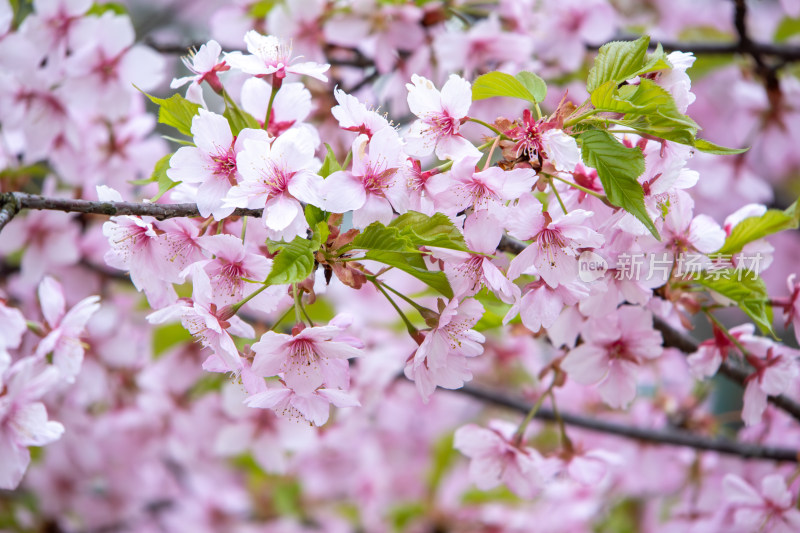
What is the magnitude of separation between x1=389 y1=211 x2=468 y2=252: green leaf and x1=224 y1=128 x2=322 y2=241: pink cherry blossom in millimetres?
100

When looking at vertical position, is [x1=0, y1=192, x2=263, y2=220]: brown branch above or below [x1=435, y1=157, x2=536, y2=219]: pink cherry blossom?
below

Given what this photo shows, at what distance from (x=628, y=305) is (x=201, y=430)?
124 centimetres

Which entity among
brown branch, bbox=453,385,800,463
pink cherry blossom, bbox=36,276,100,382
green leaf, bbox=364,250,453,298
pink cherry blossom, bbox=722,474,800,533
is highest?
green leaf, bbox=364,250,453,298

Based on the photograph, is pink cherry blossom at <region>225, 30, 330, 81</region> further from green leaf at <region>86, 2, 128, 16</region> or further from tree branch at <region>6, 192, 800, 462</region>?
green leaf at <region>86, 2, 128, 16</region>

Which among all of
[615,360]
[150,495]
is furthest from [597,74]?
[150,495]

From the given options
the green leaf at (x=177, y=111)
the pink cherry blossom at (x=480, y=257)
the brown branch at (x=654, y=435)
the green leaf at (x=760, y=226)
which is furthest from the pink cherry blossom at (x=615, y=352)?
the green leaf at (x=177, y=111)

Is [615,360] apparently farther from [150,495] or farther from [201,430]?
[150,495]

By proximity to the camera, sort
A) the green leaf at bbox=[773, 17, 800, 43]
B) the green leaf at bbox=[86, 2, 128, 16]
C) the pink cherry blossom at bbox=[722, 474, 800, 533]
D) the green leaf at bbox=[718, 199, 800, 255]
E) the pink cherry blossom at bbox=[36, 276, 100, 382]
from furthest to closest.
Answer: the green leaf at bbox=[773, 17, 800, 43], the green leaf at bbox=[86, 2, 128, 16], the pink cherry blossom at bbox=[722, 474, 800, 533], the pink cherry blossom at bbox=[36, 276, 100, 382], the green leaf at bbox=[718, 199, 800, 255]

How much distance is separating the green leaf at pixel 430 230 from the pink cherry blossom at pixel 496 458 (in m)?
0.46

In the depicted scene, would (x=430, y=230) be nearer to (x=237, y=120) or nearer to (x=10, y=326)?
(x=237, y=120)

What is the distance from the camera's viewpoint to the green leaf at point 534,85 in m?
0.82

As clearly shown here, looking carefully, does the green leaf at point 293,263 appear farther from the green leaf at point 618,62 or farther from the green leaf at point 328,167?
the green leaf at point 618,62

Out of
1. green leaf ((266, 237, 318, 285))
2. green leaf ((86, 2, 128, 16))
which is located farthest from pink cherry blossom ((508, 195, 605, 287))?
green leaf ((86, 2, 128, 16))

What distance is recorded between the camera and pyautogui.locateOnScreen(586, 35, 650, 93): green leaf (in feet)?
2.55
